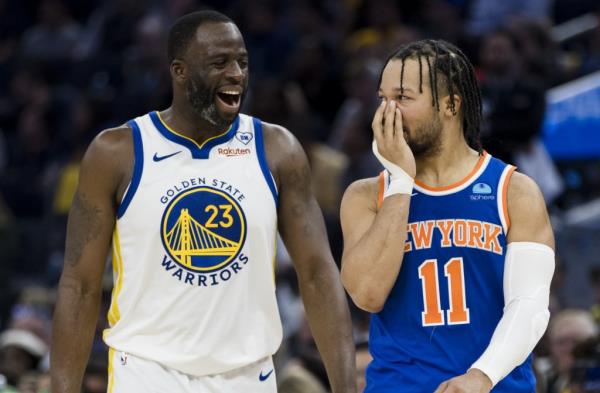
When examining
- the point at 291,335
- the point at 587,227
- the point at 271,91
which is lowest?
the point at 291,335

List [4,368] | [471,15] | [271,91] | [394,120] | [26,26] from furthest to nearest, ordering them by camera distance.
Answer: [26,26] → [471,15] → [271,91] → [4,368] → [394,120]

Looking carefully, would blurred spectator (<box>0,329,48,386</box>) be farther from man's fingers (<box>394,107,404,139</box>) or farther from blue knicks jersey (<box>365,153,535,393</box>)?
man's fingers (<box>394,107,404,139</box>)

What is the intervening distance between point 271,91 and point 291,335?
7.21 ft

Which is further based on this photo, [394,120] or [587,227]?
[587,227]

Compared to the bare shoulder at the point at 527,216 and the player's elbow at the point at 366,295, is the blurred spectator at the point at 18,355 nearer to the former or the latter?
the player's elbow at the point at 366,295

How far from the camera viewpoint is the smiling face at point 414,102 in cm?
421

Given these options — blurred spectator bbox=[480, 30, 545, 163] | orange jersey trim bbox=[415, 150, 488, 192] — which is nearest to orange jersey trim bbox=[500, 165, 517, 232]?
orange jersey trim bbox=[415, 150, 488, 192]

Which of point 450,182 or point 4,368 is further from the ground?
point 450,182

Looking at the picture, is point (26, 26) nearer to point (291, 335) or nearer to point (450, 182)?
point (291, 335)

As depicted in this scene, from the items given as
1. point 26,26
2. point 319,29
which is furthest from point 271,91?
point 26,26

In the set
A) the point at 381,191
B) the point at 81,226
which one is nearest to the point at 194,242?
the point at 81,226

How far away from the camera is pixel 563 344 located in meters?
7.56

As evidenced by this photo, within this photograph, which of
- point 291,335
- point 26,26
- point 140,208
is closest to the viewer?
point 140,208

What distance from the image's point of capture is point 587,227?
880 cm
